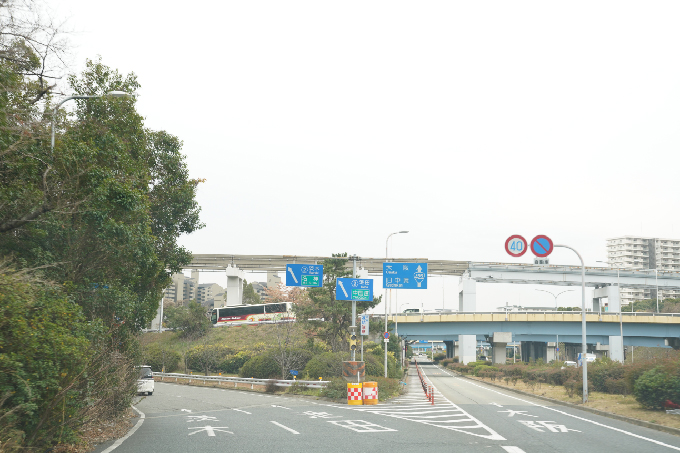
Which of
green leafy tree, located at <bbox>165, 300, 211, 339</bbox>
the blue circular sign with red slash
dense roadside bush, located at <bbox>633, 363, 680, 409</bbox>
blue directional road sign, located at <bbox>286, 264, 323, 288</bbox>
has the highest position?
the blue circular sign with red slash

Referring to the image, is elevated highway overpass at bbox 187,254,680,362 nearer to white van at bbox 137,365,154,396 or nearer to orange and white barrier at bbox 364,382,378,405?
white van at bbox 137,365,154,396

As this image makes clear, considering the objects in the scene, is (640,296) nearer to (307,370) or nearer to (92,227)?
(307,370)

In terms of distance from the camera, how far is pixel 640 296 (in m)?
194

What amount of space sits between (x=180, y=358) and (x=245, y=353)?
6.52 m

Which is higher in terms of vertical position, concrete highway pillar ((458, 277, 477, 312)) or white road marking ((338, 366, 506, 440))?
concrete highway pillar ((458, 277, 477, 312))

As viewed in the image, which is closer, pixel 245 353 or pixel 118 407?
pixel 118 407

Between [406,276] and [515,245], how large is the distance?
9979 mm

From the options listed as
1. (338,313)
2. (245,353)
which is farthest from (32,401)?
(245,353)

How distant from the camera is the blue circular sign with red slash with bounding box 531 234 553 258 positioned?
21.4 m

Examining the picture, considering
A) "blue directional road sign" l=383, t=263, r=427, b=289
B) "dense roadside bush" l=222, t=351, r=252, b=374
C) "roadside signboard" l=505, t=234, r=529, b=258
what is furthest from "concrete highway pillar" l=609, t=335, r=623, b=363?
"roadside signboard" l=505, t=234, r=529, b=258

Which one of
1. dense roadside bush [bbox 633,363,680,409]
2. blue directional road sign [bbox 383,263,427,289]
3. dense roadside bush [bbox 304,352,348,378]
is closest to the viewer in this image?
dense roadside bush [bbox 633,363,680,409]

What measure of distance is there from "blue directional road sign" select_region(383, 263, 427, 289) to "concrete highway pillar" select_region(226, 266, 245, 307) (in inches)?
1862

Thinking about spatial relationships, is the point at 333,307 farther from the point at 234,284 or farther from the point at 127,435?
the point at 234,284

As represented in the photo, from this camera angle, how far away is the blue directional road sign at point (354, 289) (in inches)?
1129
